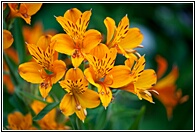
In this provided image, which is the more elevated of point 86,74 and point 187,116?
point 86,74

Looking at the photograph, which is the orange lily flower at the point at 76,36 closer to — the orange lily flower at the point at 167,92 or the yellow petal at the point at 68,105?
the yellow petal at the point at 68,105

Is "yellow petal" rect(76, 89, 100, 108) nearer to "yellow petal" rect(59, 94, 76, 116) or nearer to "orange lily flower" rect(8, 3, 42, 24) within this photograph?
"yellow petal" rect(59, 94, 76, 116)

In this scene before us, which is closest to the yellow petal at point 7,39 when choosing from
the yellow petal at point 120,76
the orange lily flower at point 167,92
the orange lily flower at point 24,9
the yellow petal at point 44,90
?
the orange lily flower at point 24,9

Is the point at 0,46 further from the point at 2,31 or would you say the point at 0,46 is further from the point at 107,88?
the point at 107,88

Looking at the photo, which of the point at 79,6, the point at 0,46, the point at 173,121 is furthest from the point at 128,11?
the point at 0,46

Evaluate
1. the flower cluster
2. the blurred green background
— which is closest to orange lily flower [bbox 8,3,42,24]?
the flower cluster

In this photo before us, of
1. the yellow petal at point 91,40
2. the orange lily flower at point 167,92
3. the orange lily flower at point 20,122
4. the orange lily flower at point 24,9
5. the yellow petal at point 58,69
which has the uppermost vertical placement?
the orange lily flower at point 24,9

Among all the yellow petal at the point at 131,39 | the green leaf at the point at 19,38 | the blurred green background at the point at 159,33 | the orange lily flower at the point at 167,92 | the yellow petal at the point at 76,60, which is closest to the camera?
the yellow petal at the point at 76,60
